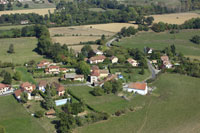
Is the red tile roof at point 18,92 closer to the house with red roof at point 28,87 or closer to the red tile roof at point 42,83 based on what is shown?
the house with red roof at point 28,87

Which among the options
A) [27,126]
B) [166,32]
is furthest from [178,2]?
[27,126]

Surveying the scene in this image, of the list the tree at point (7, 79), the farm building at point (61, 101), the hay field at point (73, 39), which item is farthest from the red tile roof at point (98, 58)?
the farm building at point (61, 101)

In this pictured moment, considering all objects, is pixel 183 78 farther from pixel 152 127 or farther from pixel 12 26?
pixel 12 26

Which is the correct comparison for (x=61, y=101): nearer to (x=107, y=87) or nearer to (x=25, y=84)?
(x=107, y=87)

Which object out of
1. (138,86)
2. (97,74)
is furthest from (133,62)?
(138,86)

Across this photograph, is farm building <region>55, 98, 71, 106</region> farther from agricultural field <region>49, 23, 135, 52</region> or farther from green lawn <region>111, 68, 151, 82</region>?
agricultural field <region>49, 23, 135, 52</region>

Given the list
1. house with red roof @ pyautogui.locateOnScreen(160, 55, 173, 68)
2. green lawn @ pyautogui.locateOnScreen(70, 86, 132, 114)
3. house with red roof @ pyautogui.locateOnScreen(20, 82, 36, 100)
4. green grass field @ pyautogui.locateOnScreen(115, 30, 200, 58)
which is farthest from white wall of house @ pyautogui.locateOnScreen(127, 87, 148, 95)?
green grass field @ pyautogui.locateOnScreen(115, 30, 200, 58)
